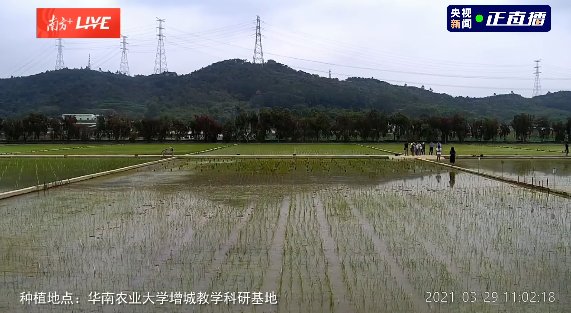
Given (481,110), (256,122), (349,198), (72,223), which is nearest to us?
(72,223)

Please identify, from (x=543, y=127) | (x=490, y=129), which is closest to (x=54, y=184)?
(x=490, y=129)

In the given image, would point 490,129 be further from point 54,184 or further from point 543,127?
point 54,184

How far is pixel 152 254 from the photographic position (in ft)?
30.1

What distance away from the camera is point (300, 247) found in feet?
31.8

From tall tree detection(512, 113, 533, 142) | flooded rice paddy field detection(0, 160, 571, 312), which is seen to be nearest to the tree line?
tall tree detection(512, 113, 533, 142)

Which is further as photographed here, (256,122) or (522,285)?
(256,122)

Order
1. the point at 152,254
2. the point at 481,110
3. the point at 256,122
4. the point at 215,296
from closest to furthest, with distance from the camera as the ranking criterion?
the point at 215,296 → the point at 152,254 → the point at 256,122 → the point at 481,110

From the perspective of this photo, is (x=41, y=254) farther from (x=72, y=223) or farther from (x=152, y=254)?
(x=72, y=223)

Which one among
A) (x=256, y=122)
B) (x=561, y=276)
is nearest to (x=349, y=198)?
(x=561, y=276)

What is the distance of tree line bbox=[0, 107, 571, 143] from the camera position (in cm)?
6925

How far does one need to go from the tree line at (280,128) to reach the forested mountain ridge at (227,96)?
28.4 metres

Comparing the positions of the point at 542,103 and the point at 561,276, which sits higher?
the point at 542,103

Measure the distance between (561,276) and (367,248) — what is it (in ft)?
10.4

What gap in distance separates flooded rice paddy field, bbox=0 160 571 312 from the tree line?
53139 millimetres
